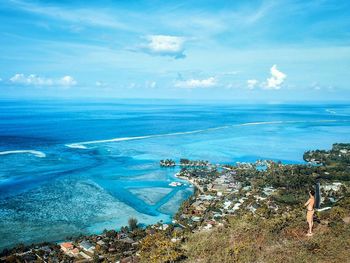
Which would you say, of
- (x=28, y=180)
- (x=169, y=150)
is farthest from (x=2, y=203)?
(x=169, y=150)

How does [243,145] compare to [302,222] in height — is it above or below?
below

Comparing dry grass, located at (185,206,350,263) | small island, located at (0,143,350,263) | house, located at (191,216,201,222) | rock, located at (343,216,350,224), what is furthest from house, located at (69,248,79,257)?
rock, located at (343,216,350,224)

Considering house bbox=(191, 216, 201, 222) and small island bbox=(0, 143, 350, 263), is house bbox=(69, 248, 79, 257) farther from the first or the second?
house bbox=(191, 216, 201, 222)

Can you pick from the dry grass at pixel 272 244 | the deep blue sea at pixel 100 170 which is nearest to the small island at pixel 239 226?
the dry grass at pixel 272 244

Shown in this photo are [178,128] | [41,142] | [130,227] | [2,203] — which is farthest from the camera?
[178,128]

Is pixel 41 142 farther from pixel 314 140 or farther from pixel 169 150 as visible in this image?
pixel 314 140

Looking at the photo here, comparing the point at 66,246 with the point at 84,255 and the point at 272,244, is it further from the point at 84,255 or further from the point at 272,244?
the point at 272,244

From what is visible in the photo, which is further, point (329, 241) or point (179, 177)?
point (179, 177)

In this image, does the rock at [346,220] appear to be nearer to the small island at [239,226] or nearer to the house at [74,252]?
the small island at [239,226]
